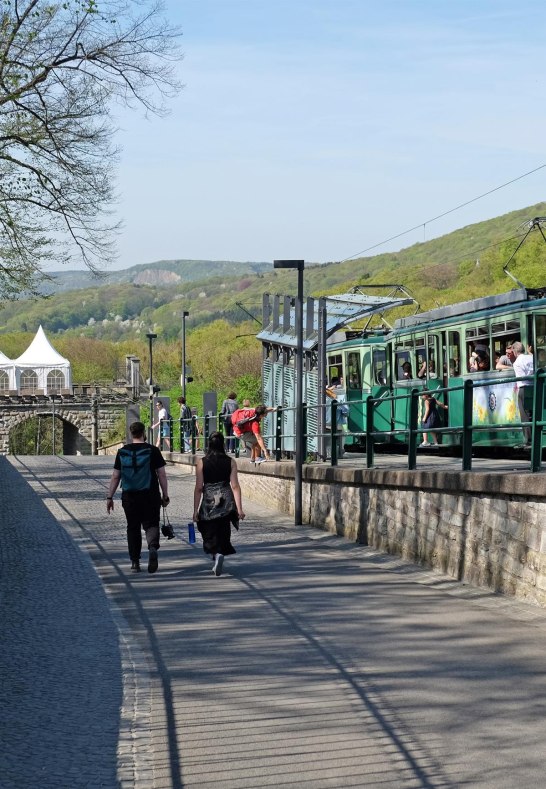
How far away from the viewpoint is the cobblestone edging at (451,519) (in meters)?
12.0

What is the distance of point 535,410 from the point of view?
1217 cm

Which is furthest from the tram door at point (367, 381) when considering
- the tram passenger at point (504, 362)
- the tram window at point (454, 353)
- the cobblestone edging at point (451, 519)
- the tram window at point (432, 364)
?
the cobblestone edging at point (451, 519)

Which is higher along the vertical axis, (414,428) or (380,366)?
(380,366)

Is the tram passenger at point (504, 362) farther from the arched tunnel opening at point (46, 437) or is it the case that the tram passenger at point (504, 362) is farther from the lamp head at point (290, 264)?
the arched tunnel opening at point (46, 437)

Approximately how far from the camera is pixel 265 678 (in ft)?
29.1

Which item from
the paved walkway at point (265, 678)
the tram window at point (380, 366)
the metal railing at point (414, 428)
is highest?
the tram window at point (380, 366)

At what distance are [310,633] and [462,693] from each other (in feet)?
8.32

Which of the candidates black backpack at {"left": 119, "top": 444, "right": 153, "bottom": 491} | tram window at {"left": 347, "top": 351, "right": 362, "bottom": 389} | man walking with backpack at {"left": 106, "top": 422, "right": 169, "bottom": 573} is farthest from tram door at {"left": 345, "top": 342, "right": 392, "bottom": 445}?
black backpack at {"left": 119, "top": 444, "right": 153, "bottom": 491}

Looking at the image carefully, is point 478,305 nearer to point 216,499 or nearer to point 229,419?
point 229,419

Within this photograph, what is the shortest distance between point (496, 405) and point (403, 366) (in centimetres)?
774

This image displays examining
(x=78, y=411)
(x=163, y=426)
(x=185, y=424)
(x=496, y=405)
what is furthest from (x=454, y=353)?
(x=78, y=411)

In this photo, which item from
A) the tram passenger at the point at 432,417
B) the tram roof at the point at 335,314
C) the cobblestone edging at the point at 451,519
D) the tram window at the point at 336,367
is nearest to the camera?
the cobblestone edging at the point at 451,519

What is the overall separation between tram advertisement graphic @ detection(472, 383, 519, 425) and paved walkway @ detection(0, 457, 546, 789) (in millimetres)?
6205

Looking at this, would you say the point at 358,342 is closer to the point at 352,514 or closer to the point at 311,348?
the point at 311,348
